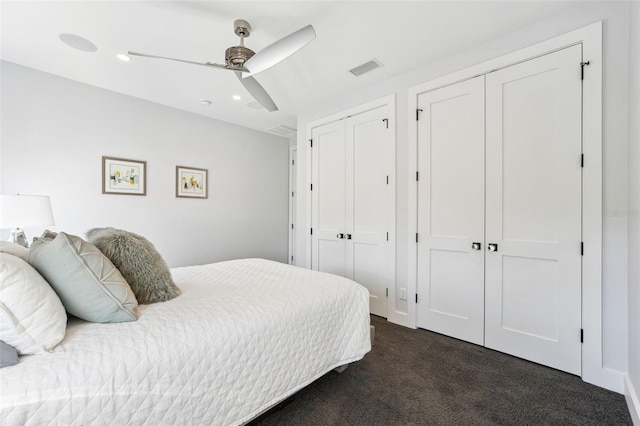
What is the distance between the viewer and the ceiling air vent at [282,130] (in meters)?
4.40

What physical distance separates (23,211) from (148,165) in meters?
1.62

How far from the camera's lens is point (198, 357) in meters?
1.08

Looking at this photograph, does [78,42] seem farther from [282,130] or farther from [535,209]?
[535,209]

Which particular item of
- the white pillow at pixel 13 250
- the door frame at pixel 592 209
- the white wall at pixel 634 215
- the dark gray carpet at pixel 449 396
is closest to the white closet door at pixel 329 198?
the dark gray carpet at pixel 449 396

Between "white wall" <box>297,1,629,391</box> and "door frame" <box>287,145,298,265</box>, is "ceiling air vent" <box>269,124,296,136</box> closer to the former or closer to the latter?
"door frame" <box>287,145,298,265</box>

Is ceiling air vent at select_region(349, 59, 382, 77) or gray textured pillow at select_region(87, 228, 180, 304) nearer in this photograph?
gray textured pillow at select_region(87, 228, 180, 304)

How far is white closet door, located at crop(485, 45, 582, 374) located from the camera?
1.90 m

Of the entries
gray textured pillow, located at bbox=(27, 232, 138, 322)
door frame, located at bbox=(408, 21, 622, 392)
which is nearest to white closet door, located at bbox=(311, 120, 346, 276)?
door frame, located at bbox=(408, 21, 622, 392)

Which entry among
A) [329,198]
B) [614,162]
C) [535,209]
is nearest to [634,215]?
[614,162]

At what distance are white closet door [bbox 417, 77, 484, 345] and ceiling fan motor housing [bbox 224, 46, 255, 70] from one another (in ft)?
5.50

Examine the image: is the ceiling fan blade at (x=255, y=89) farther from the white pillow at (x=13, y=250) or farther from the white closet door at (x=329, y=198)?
the white pillow at (x=13, y=250)

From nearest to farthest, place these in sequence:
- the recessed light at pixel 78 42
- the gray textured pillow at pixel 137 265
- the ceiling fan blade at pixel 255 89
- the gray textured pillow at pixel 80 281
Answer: the gray textured pillow at pixel 80 281
the gray textured pillow at pixel 137 265
the ceiling fan blade at pixel 255 89
the recessed light at pixel 78 42

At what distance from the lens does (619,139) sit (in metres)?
1.73

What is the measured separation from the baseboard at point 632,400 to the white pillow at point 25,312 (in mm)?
2659
